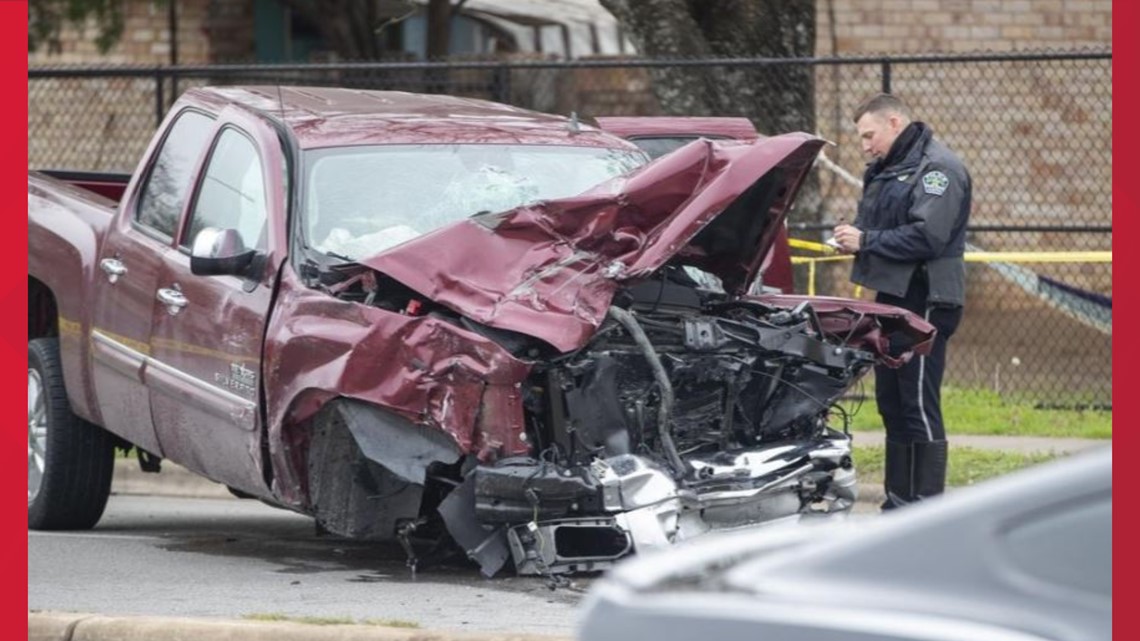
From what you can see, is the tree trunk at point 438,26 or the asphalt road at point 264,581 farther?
the tree trunk at point 438,26

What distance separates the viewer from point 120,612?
745cm

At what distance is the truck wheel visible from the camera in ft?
31.8

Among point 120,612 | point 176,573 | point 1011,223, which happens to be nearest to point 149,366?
point 176,573

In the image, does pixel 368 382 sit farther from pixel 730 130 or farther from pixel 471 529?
pixel 730 130

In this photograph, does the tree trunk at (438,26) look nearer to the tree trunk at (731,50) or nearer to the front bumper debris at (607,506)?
the tree trunk at (731,50)

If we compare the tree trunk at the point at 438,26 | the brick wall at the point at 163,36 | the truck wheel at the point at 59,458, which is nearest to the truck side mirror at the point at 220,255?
the truck wheel at the point at 59,458

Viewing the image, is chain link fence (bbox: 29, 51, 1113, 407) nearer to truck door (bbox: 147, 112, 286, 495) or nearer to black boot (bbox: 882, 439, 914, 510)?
black boot (bbox: 882, 439, 914, 510)

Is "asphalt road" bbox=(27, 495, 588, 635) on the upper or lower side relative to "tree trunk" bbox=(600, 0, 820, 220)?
lower

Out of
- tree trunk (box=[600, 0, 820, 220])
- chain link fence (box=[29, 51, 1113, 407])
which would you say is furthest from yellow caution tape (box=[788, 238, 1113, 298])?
tree trunk (box=[600, 0, 820, 220])

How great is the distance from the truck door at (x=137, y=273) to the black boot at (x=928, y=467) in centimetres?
322

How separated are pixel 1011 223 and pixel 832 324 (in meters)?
8.30

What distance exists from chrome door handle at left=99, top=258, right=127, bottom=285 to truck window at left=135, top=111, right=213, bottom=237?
20cm

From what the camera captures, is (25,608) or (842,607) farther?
(25,608)

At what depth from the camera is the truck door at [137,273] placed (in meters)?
8.95
